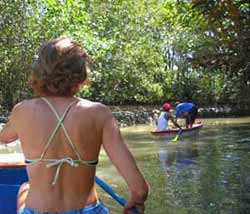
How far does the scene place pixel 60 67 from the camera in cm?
246

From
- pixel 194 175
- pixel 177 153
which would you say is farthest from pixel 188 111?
pixel 194 175

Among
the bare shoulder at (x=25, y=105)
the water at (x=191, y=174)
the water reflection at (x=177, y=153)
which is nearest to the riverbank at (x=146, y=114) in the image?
the water at (x=191, y=174)

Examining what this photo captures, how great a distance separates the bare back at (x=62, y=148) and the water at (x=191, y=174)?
505 cm

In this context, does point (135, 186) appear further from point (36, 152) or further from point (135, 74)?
point (135, 74)

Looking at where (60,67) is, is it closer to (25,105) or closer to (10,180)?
(25,105)

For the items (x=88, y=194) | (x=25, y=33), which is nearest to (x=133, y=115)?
(x=25, y=33)

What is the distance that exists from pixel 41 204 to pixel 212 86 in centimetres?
3533

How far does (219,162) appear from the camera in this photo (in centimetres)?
1247

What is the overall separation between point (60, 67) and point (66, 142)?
12.5 inches

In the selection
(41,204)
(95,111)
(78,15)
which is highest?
(78,15)

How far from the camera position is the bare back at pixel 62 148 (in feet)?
7.99

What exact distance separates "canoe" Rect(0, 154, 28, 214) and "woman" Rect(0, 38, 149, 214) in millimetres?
1618

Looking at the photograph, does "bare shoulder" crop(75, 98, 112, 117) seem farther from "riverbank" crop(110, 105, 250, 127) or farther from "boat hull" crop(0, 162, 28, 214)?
"riverbank" crop(110, 105, 250, 127)

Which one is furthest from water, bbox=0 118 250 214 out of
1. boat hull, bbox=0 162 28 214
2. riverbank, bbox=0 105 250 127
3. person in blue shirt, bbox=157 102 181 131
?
riverbank, bbox=0 105 250 127
